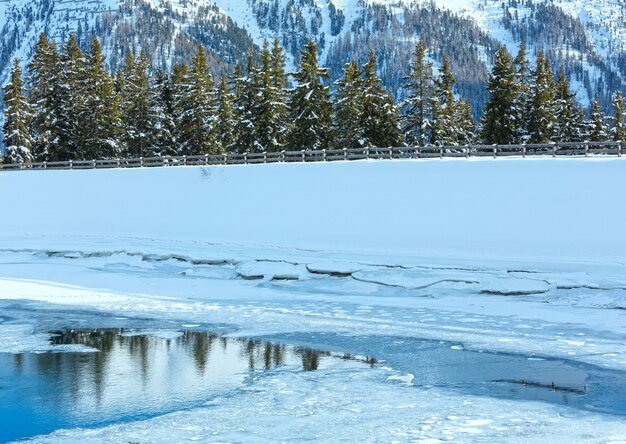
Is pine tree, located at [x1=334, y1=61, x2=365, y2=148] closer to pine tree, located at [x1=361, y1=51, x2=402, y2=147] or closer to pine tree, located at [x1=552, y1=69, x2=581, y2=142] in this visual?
pine tree, located at [x1=361, y1=51, x2=402, y2=147]

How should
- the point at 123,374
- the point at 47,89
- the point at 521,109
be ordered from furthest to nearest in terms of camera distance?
1. the point at 47,89
2. the point at 521,109
3. the point at 123,374

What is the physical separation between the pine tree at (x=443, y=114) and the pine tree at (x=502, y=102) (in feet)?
8.63

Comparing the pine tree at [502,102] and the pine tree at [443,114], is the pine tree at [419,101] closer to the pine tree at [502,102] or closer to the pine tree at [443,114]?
the pine tree at [443,114]

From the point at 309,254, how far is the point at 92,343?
1521cm

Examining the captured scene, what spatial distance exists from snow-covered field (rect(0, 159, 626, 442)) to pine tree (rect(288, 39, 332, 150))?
26.6 ft

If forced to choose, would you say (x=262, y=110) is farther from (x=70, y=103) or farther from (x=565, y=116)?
(x=565, y=116)

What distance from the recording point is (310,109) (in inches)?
1788

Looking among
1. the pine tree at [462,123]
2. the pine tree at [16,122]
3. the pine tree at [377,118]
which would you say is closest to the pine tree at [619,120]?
the pine tree at [462,123]

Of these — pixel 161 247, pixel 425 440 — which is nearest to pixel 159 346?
pixel 425 440

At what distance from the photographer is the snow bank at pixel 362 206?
2839cm

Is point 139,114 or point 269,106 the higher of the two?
point 139,114

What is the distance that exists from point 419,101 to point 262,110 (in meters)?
10.6

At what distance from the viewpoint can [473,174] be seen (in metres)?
31.9

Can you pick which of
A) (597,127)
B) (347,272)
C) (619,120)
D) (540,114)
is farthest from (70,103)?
(619,120)
